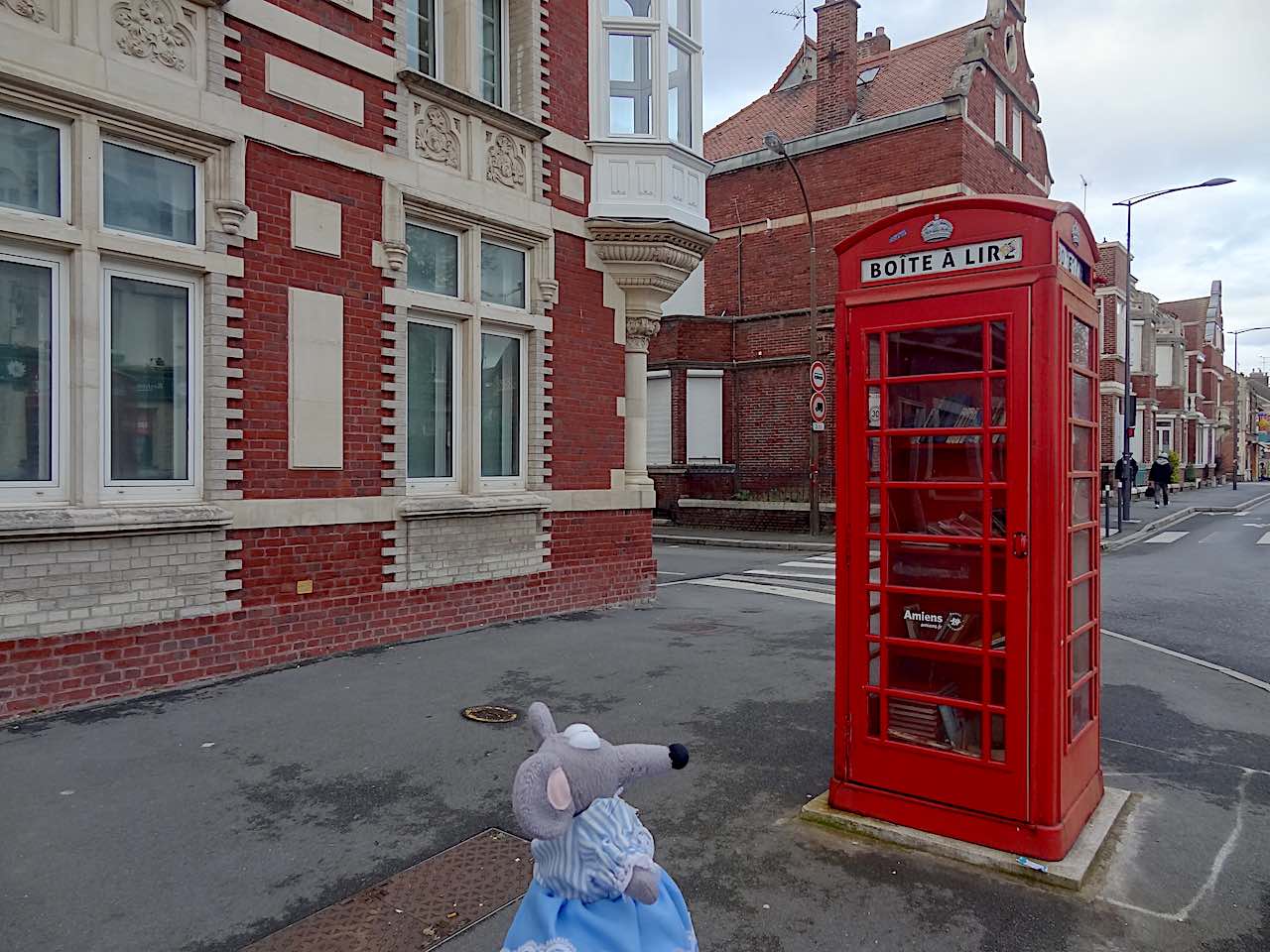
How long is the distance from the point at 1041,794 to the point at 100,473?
256 inches

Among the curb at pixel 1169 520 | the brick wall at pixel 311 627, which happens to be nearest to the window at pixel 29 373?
the brick wall at pixel 311 627

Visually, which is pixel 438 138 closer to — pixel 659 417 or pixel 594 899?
pixel 594 899

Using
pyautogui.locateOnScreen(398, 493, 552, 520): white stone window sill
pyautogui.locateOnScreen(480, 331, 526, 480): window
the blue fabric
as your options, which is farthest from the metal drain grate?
pyautogui.locateOnScreen(480, 331, 526, 480): window

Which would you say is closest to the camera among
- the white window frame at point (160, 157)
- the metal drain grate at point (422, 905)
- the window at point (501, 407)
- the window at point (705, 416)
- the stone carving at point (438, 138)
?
the metal drain grate at point (422, 905)

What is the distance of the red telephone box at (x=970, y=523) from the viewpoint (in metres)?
3.72

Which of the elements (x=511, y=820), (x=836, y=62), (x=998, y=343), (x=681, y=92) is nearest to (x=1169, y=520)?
(x=836, y=62)

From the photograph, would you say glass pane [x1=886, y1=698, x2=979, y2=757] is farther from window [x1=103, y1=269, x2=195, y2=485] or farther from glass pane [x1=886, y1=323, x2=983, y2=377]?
window [x1=103, y1=269, x2=195, y2=485]

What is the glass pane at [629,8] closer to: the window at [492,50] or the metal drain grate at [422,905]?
the window at [492,50]

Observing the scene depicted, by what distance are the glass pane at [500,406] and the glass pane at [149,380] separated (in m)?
3.20

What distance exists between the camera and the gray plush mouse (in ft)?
7.20

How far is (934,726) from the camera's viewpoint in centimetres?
405

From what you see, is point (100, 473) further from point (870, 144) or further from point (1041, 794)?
point (870, 144)

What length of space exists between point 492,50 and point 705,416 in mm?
15990

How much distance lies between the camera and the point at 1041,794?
3.75 m
